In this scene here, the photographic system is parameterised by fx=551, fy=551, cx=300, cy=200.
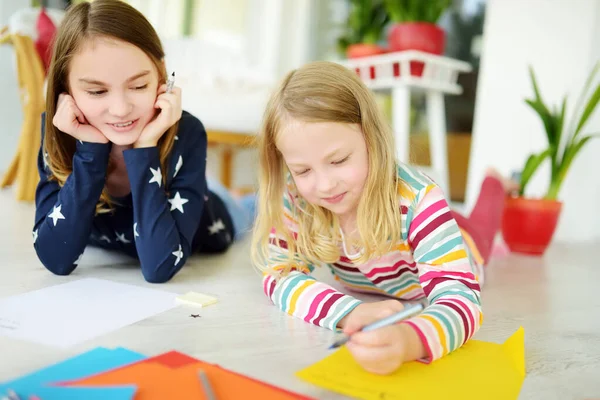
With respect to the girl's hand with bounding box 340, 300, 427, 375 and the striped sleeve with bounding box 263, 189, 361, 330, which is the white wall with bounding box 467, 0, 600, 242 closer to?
the striped sleeve with bounding box 263, 189, 361, 330

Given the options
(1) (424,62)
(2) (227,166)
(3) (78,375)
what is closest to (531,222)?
(1) (424,62)

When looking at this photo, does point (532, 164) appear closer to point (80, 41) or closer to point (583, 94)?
point (583, 94)

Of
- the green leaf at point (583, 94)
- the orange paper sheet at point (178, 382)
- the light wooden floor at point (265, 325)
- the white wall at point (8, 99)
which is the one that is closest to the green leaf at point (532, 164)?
the green leaf at point (583, 94)

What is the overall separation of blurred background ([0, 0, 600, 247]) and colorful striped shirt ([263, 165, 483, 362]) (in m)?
0.19

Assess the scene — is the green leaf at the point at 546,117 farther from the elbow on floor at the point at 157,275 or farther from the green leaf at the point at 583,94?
the elbow on floor at the point at 157,275

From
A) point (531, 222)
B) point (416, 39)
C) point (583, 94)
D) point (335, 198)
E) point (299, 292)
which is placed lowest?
point (531, 222)

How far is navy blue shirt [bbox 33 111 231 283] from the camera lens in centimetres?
101

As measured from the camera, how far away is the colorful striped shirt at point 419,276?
72 cm

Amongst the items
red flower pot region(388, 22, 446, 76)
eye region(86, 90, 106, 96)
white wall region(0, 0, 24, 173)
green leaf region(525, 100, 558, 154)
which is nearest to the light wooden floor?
eye region(86, 90, 106, 96)

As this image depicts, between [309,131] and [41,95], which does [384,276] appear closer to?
[309,131]

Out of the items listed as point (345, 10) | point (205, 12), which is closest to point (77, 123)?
point (205, 12)

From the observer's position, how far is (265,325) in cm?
86

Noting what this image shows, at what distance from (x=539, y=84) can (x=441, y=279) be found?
1590 millimetres

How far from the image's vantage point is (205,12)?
3.16 meters
